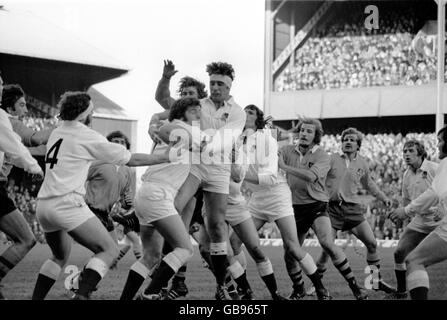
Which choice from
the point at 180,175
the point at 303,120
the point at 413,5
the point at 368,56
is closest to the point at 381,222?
the point at 368,56

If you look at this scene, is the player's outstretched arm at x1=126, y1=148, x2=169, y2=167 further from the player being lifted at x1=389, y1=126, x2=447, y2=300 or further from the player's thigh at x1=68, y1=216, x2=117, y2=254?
the player being lifted at x1=389, y1=126, x2=447, y2=300

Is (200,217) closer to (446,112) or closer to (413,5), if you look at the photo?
(446,112)

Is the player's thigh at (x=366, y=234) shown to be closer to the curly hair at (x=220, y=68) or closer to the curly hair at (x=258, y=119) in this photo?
the curly hair at (x=258, y=119)

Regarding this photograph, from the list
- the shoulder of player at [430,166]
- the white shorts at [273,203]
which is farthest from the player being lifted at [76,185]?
the shoulder of player at [430,166]

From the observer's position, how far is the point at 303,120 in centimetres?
912

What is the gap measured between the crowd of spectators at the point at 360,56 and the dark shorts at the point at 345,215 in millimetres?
22280

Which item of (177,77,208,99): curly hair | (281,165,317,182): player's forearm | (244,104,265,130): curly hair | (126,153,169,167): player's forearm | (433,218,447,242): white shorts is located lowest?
(433,218,447,242): white shorts

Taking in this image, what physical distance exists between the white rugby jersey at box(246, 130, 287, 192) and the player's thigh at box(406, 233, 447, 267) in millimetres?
2302

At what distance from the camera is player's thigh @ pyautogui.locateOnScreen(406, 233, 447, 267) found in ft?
20.8

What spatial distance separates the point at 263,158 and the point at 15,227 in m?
2.67

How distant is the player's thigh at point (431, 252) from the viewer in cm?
633

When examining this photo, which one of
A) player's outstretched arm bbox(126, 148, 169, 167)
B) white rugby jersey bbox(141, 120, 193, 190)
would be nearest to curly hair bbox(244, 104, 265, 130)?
white rugby jersey bbox(141, 120, 193, 190)
